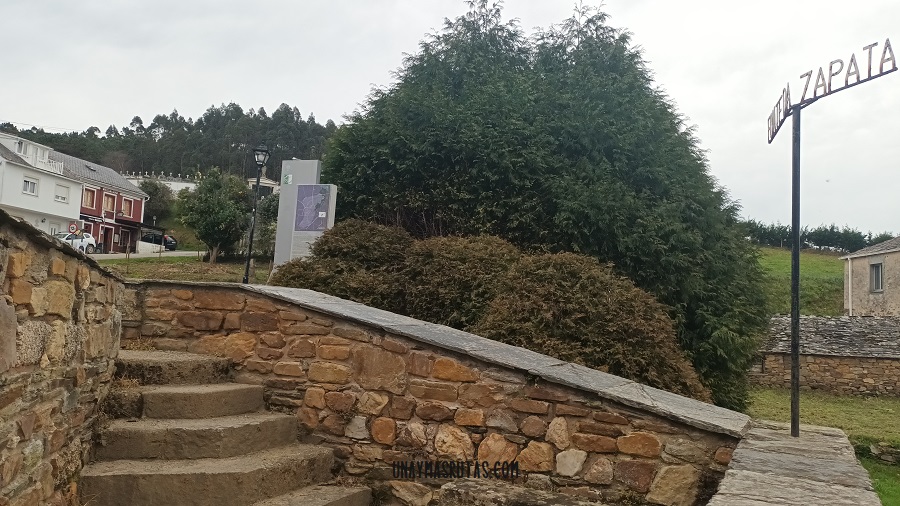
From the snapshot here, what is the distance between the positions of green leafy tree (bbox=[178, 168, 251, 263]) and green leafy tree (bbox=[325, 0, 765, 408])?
18.5 m

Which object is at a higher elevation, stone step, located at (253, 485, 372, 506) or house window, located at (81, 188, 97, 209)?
house window, located at (81, 188, 97, 209)

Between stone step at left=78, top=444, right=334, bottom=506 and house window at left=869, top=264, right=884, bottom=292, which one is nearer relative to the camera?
stone step at left=78, top=444, right=334, bottom=506

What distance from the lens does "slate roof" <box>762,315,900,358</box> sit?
2095cm

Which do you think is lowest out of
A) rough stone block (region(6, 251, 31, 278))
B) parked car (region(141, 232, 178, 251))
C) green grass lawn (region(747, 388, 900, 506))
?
green grass lawn (region(747, 388, 900, 506))

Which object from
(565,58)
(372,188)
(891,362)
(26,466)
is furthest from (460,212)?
(891,362)

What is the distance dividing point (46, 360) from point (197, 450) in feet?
3.77

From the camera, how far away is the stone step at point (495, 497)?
124 inches

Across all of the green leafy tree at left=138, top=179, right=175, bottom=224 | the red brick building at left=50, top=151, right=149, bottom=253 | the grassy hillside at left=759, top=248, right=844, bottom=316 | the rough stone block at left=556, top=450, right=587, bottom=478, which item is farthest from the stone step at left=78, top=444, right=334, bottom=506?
the green leafy tree at left=138, top=179, right=175, bottom=224

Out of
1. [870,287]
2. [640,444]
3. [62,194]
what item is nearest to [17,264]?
[640,444]

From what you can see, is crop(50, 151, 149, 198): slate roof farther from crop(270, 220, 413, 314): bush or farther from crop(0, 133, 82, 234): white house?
crop(270, 220, 413, 314): bush

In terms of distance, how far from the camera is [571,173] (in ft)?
31.5

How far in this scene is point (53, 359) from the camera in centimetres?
306

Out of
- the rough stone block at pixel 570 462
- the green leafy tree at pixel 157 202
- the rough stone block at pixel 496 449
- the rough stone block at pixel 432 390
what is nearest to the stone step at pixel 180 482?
the rough stone block at pixel 432 390

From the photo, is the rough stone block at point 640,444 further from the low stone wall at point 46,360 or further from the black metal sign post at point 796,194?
the low stone wall at point 46,360
